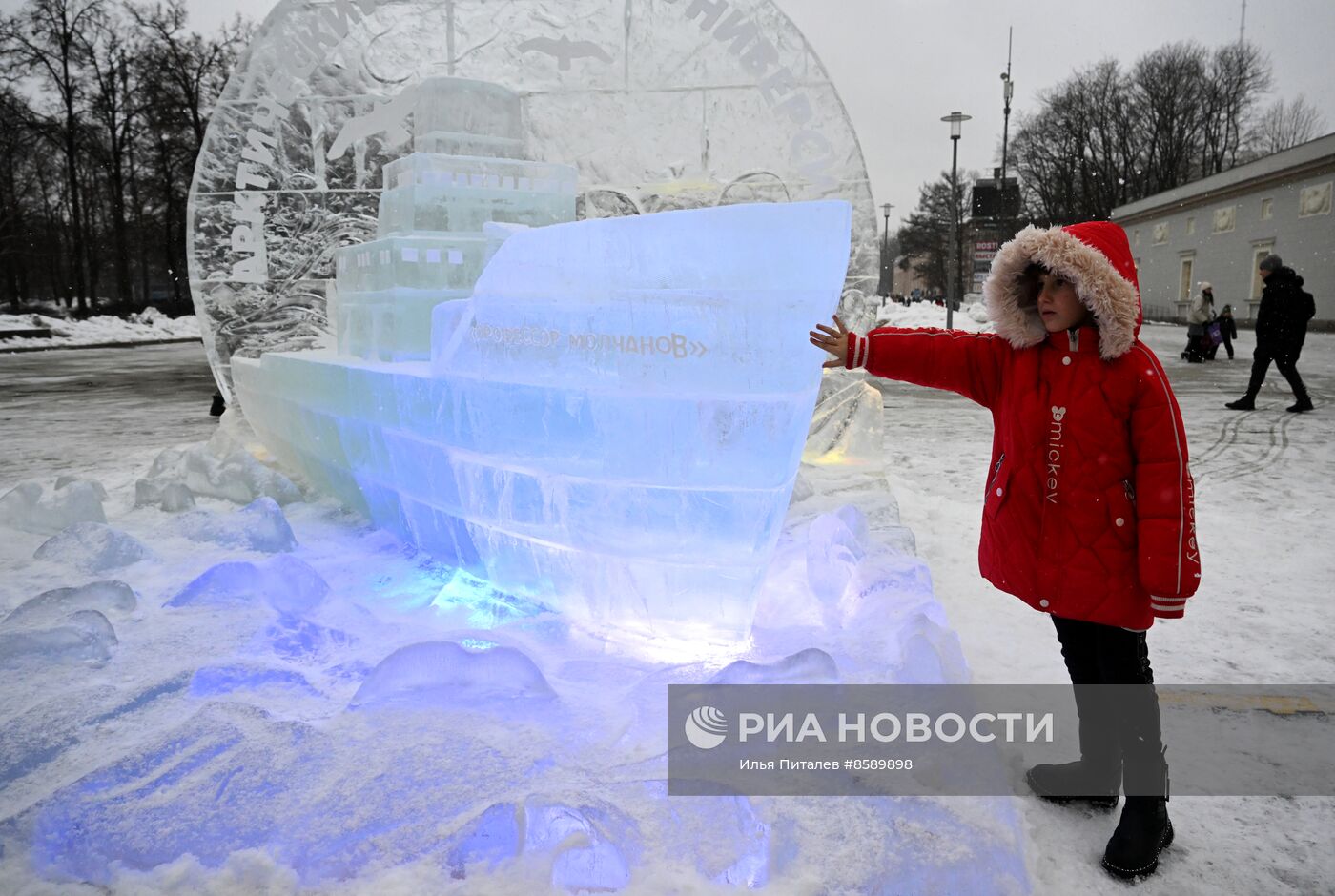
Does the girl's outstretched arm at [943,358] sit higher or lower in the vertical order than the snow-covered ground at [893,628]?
higher

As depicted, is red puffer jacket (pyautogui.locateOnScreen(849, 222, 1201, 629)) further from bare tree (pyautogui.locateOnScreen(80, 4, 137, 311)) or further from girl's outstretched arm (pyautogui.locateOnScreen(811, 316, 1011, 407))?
bare tree (pyautogui.locateOnScreen(80, 4, 137, 311))

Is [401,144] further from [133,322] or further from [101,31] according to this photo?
[133,322]

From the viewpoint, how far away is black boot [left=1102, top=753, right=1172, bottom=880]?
1.90 metres

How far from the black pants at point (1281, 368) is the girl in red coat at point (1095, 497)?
759 centimetres

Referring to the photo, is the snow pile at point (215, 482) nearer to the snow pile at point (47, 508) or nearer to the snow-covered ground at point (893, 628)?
the snow-covered ground at point (893, 628)

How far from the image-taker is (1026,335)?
7.02 feet

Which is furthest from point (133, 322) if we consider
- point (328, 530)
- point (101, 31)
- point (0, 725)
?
point (0, 725)

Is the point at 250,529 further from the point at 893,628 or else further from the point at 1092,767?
the point at 1092,767

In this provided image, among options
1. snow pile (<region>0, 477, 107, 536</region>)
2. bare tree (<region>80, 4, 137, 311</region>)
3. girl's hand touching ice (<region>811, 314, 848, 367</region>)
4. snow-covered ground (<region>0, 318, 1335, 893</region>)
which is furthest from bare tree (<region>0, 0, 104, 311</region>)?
girl's hand touching ice (<region>811, 314, 848, 367</region>)

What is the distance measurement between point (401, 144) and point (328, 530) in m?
2.77

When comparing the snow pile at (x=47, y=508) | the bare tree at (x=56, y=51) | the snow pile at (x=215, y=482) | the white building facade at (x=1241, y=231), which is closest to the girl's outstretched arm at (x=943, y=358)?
the snow pile at (x=215, y=482)

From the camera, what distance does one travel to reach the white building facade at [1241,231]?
71.8 ft

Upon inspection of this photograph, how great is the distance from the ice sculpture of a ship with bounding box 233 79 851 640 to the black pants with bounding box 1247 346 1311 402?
297 inches

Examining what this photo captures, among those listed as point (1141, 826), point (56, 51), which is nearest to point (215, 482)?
point (1141, 826)
